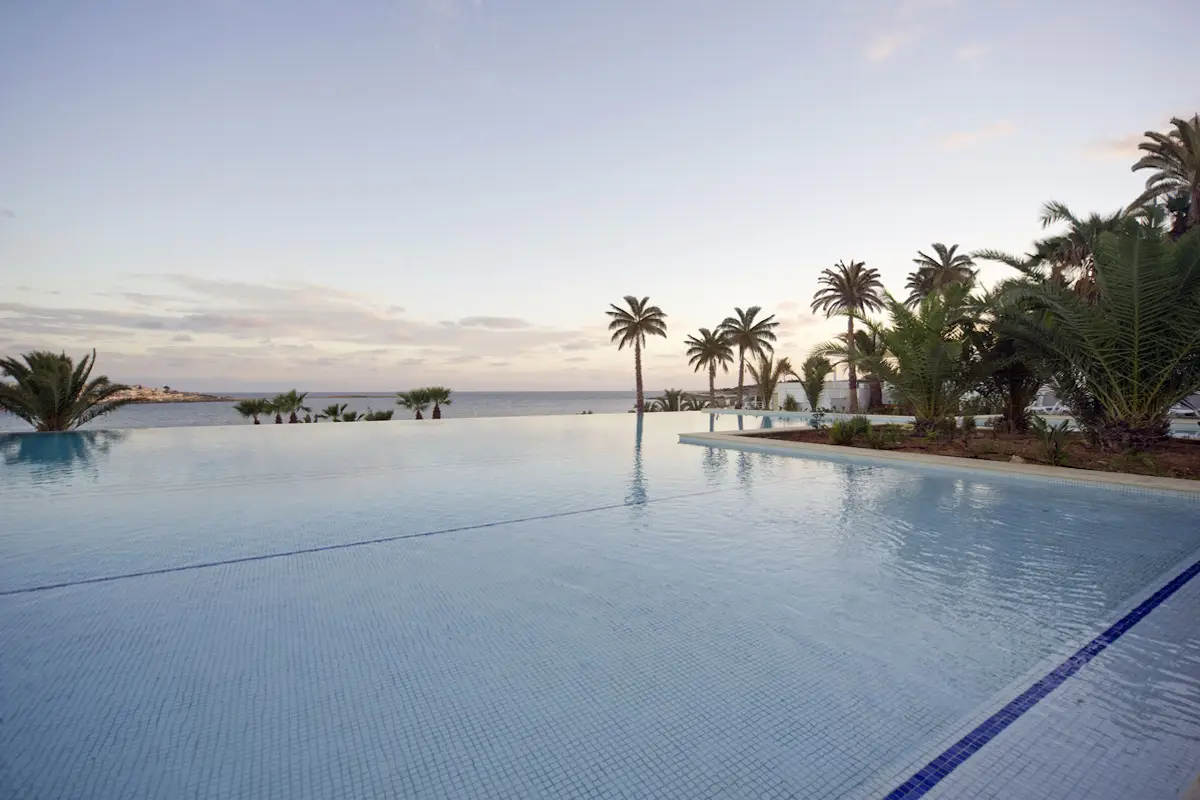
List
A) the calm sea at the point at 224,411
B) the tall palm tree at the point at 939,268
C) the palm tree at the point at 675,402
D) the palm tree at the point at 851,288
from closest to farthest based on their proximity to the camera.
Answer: the tall palm tree at the point at 939,268 → the palm tree at the point at 851,288 → the calm sea at the point at 224,411 → the palm tree at the point at 675,402

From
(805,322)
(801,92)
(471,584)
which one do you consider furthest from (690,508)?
(805,322)

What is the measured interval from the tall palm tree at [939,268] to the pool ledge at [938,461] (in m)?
17.0

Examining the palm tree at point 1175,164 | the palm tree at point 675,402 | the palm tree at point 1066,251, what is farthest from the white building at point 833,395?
the palm tree at point 1175,164

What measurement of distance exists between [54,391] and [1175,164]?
35055 mm

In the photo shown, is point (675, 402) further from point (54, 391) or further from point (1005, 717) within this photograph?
point (1005, 717)

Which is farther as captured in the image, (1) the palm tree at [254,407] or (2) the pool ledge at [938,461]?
(1) the palm tree at [254,407]

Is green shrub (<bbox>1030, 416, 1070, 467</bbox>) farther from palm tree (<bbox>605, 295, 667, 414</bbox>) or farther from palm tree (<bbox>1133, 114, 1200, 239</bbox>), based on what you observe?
palm tree (<bbox>605, 295, 667, 414</bbox>)

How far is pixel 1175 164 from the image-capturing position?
16031 millimetres

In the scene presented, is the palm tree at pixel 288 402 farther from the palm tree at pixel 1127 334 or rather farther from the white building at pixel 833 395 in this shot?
the palm tree at pixel 1127 334

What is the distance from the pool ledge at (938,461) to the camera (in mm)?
7039

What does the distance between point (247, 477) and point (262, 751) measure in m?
8.62

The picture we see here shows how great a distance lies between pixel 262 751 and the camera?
2.10 metres

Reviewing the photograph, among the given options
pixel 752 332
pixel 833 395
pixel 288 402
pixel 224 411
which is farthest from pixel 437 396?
pixel 224 411

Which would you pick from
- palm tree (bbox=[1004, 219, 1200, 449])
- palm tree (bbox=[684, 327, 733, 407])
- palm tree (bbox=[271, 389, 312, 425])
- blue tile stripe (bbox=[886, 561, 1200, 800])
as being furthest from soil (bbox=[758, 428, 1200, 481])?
palm tree (bbox=[271, 389, 312, 425])
